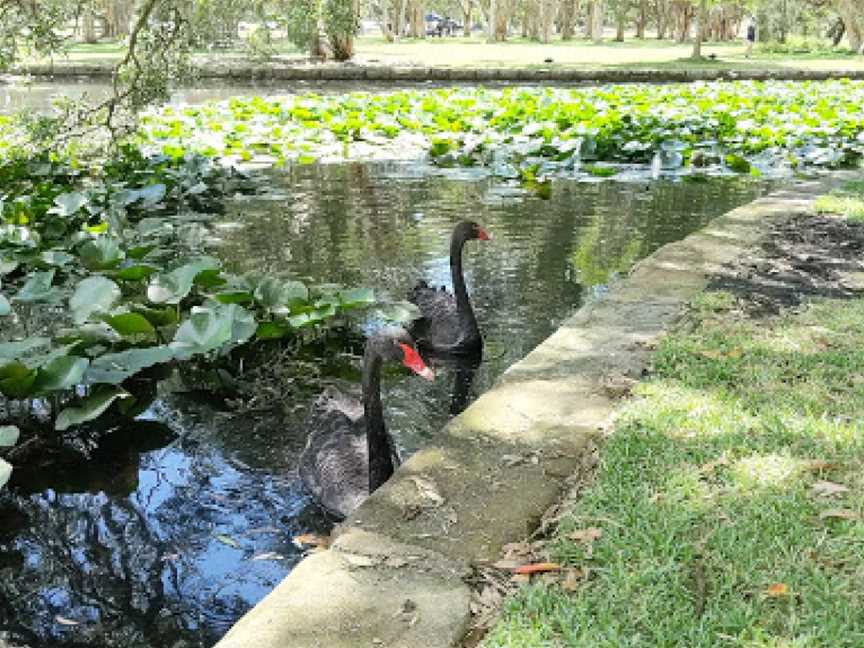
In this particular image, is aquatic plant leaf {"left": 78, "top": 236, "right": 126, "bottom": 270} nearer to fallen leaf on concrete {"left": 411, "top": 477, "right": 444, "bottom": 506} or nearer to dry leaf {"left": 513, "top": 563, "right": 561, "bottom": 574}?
fallen leaf on concrete {"left": 411, "top": 477, "right": 444, "bottom": 506}

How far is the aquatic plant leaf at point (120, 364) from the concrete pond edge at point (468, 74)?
1953 centimetres

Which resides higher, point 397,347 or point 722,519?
point 397,347

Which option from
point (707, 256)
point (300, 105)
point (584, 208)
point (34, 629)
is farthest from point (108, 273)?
point (300, 105)

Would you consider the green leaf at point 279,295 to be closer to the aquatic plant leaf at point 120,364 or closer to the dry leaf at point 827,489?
the aquatic plant leaf at point 120,364

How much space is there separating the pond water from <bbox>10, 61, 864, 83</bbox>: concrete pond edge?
15406mm

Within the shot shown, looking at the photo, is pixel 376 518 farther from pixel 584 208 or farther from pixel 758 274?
pixel 584 208

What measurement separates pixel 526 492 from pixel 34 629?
1.55 metres

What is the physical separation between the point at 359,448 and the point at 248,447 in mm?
631

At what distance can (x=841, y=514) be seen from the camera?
2.58 m

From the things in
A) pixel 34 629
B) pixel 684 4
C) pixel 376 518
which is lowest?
pixel 34 629

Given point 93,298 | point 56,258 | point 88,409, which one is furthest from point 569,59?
point 88,409

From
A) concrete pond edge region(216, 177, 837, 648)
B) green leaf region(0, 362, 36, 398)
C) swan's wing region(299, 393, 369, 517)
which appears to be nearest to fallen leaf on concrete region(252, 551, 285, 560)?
swan's wing region(299, 393, 369, 517)

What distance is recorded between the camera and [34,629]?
9.61 ft

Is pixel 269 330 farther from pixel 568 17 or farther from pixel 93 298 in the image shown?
pixel 568 17
